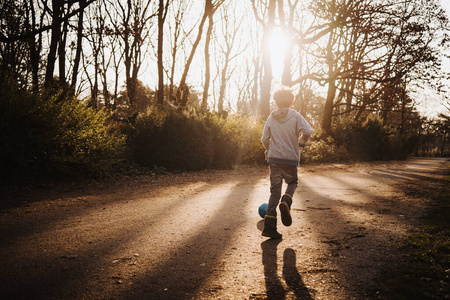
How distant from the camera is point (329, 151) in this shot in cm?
1966

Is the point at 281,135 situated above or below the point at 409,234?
above

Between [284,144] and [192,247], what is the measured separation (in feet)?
5.93

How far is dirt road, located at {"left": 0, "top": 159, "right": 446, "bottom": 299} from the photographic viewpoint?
Result: 2.59 m

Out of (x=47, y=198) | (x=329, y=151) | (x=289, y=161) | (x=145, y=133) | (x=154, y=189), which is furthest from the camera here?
(x=329, y=151)

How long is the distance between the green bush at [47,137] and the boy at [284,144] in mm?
5363

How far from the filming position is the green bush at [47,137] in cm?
674

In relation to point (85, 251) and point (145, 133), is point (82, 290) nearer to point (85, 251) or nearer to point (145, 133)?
point (85, 251)

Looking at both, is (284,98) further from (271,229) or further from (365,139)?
(365,139)

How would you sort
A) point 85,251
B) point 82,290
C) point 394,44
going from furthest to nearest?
point 394,44 → point 85,251 → point 82,290

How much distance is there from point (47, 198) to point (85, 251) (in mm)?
3706

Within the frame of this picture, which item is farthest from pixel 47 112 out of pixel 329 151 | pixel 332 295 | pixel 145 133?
pixel 329 151

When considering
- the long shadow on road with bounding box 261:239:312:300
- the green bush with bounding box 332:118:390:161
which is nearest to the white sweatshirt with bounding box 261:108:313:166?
the long shadow on road with bounding box 261:239:312:300

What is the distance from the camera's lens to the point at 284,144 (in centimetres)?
432

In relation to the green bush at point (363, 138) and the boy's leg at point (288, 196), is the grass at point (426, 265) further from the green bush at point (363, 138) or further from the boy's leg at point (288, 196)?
the green bush at point (363, 138)
